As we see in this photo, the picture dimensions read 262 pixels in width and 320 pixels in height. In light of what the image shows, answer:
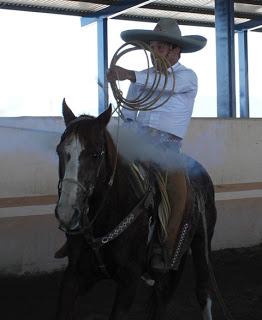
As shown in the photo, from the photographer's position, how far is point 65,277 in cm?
327

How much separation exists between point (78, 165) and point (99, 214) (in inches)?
17.8

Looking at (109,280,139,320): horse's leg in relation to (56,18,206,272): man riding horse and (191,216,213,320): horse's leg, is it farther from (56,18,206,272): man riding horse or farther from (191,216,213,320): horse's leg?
(191,216,213,320): horse's leg

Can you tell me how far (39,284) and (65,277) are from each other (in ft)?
7.86

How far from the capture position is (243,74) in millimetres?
13688

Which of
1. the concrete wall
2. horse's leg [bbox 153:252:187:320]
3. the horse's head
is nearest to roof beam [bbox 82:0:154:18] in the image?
the concrete wall

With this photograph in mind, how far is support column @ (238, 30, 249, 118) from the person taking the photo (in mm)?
13445

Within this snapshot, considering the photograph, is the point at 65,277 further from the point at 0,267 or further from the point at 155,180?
the point at 0,267

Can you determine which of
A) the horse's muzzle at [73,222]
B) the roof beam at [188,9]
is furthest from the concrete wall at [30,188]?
the roof beam at [188,9]

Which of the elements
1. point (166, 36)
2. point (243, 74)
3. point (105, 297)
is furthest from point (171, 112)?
point (243, 74)

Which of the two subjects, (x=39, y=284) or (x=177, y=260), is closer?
(x=177, y=260)

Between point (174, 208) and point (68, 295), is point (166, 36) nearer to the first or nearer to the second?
point (174, 208)

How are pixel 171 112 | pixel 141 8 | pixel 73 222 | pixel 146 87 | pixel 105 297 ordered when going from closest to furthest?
1. pixel 73 222
2. pixel 146 87
3. pixel 171 112
4. pixel 105 297
5. pixel 141 8

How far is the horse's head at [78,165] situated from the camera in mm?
2790

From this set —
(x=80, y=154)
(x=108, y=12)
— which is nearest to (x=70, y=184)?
(x=80, y=154)
